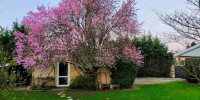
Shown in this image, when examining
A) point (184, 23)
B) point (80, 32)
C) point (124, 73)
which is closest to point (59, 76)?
point (80, 32)

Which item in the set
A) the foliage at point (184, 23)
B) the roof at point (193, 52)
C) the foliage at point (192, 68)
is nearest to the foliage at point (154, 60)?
the foliage at point (192, 68)

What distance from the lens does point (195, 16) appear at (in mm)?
6289

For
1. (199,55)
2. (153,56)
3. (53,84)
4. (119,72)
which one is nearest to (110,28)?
(119,72)

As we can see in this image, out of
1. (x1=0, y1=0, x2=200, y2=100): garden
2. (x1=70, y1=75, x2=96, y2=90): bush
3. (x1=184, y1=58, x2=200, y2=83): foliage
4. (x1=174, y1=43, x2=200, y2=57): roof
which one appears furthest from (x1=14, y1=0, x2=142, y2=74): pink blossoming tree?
(x1=174, y1=43, x2=200, y2=57): roof

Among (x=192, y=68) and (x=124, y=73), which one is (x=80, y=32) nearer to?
(x=124, y=73)

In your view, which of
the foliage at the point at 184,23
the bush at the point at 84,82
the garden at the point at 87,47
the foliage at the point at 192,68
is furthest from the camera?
the foliage at the point at 192,68

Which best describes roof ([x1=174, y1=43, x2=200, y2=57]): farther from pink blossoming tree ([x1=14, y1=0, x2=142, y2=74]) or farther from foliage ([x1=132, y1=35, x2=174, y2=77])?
foliage ([x1=132, y1=35, x2=174, y2=77])

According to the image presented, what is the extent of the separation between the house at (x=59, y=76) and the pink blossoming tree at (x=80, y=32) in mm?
1803

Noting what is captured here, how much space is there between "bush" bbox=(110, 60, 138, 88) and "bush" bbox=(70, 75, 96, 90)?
1.53m

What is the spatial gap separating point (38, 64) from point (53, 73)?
95.5 inches

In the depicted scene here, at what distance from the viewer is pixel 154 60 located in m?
18.8

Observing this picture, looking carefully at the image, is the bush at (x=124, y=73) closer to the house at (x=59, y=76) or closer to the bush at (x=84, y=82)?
the house at (x=59, y=76)

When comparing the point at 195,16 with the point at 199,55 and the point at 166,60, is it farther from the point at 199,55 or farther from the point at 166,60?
the point at 166,60

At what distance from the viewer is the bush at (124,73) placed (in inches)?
423
